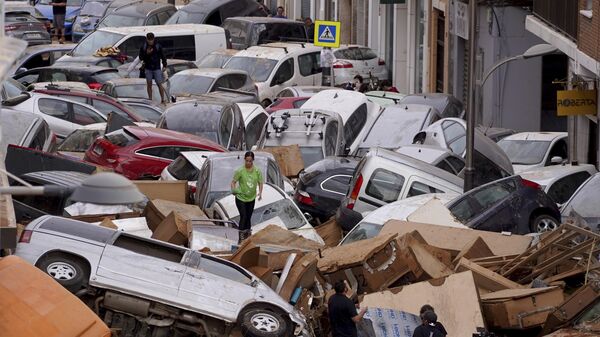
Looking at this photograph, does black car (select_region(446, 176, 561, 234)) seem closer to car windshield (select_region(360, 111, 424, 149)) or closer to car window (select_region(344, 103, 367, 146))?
car windshield (select_region(360, 111, 424, 149))

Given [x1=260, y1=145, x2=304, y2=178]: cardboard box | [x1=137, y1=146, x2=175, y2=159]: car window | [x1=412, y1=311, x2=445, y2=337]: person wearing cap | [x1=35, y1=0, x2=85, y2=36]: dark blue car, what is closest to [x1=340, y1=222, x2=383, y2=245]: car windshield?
[x1=412, y1=311, x2=445, y2=337]: person wearing cap

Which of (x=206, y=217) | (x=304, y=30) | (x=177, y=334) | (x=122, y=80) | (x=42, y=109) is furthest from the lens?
(x=304, y=30)

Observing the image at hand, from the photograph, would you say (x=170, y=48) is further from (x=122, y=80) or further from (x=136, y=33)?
(x=122, y=80)

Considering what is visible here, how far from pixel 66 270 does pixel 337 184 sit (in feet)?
28.2

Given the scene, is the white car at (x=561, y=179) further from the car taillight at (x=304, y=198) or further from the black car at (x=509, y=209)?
the car taillight at (x=304, y=198)

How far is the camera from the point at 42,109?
1038 inches

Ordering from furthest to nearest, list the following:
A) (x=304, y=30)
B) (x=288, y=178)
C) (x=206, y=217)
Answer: (x=304, y=30), (x=288, y=178), (x=206, y=217)

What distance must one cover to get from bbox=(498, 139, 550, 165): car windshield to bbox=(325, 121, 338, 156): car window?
10.1 feet

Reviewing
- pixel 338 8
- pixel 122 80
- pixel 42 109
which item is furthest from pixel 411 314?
pixel 338 8

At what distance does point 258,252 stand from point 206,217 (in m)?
4.14

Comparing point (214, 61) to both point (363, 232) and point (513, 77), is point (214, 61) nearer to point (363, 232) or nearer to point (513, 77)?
point (513, 77)

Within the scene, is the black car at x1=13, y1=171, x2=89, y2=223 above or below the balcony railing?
below

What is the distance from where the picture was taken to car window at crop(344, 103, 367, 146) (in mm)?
26572

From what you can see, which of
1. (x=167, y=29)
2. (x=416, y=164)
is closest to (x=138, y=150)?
(x=416, y=164)
